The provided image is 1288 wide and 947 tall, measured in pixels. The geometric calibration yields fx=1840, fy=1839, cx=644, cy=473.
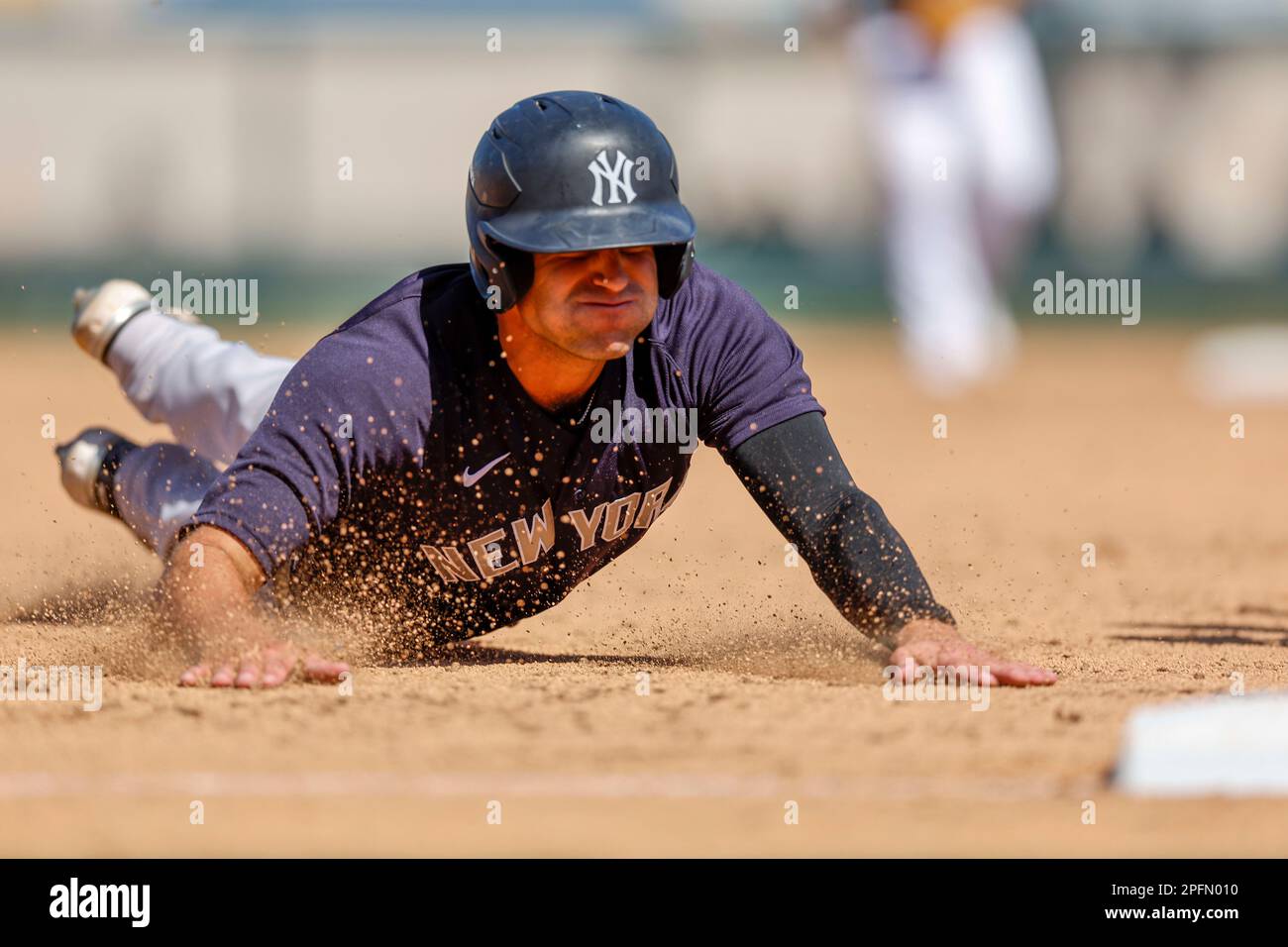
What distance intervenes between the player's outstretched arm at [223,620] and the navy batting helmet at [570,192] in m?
0.83

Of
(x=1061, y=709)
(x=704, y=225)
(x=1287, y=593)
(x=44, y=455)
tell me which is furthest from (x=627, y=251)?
(x=704, y=225)

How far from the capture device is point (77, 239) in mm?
19422

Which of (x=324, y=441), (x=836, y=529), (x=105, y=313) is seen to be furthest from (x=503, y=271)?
(x=105, y=313)

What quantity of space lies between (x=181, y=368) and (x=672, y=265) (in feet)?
5.88

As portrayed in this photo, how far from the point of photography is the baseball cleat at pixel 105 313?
217 inches

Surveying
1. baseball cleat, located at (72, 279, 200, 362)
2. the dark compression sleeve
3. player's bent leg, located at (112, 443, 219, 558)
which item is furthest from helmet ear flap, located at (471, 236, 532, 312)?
baseball cleat, located at (72, 279, 200, 362)

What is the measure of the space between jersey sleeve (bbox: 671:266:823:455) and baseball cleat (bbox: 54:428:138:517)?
6.29ft

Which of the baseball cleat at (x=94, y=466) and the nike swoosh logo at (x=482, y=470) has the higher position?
the nike swoosh logo at (x=482, y=470)

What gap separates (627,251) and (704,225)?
15473 millimetres

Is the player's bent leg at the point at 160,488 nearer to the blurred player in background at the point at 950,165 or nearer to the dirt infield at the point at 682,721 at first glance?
the dirt infield at the point at 682,721

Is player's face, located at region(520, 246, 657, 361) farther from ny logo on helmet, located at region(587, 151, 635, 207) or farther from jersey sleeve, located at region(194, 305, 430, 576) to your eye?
jersey sleeve, located at region(194, 305, 430, 576)

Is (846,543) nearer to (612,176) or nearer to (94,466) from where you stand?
(612,176)

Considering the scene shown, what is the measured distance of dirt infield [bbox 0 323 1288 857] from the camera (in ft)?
10.6

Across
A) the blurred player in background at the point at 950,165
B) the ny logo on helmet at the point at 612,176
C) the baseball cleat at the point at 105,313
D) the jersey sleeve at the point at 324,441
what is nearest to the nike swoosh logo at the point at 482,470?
the jersey sleeve at the point at 324,441
